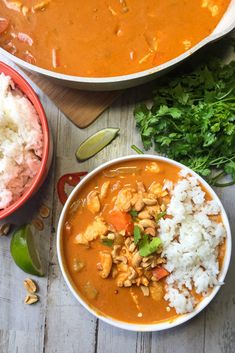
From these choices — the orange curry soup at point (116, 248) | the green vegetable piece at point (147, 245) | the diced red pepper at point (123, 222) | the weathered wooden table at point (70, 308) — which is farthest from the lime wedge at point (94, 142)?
the green vegetable piece at point (147, 245)

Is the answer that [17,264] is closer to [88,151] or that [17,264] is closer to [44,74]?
[88,151]

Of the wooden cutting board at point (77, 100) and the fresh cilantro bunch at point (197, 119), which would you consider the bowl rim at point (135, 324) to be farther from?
the wooden cutting board at point (77, 100)

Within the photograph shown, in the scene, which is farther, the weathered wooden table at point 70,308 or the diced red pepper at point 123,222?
the weathered wooden table at point 70,308

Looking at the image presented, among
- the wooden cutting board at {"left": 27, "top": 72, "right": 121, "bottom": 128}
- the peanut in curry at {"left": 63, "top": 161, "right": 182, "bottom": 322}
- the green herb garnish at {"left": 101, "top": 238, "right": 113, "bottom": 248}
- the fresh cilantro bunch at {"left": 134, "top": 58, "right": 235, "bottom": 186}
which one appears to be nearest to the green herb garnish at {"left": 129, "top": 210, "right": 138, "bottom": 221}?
the peanut in curry at {"left": 63, "top": 161, "right": 182, "bottom": 322}

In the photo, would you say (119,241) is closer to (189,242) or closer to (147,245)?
(147,245)

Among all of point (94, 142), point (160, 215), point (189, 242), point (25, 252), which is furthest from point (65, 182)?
point (189, 242)

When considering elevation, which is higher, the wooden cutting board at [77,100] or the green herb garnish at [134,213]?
the wooden cutting board at [77,100]

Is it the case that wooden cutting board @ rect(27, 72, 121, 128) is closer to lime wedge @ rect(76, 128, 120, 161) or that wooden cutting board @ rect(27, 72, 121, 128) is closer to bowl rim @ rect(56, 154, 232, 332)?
lime wedge @ rect(76, 128, 120, 161)

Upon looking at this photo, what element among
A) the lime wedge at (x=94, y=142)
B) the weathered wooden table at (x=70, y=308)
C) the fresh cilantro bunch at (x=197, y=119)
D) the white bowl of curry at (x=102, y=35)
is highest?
the white bowl of curry at (x=102, y=35)
